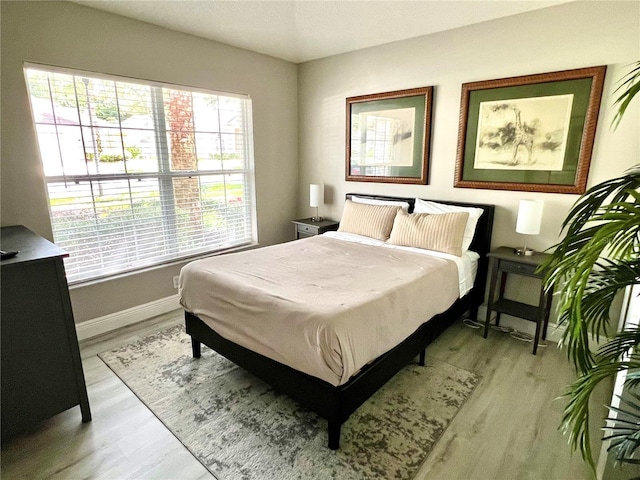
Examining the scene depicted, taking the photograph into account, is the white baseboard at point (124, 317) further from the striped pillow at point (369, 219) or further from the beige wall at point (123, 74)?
the striped pillow at point (369, 219)

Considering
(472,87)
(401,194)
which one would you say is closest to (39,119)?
(401,194)

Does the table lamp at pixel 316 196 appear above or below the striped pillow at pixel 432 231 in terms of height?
above

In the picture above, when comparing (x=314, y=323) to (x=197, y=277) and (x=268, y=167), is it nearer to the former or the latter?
(x=197, y=277)

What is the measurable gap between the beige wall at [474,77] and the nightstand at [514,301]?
0.56 feet

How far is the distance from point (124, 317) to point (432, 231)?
286 centimetres

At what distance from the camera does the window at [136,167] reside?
2.64 meters

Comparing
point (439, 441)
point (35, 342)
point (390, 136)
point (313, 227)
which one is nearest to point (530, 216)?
point (390, 136)

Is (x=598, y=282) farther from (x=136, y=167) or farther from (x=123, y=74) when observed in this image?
(x=123, y=74)

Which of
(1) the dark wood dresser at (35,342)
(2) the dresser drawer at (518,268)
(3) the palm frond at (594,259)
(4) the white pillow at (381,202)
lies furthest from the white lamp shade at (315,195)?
(3) the palm frond at (594,259)

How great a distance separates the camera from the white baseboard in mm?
A: 2878

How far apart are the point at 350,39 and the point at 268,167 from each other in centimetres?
164

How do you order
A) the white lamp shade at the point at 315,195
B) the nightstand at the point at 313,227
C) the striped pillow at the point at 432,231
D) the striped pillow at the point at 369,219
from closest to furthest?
1. the striped pillow at the point at 432,231
2. the striped pillow at the point at 369,219
3. the nightstand at the point at 313,227
4. the white lamp shade at the point at 315,195

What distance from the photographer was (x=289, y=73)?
420cm

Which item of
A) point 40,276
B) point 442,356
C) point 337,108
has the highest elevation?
point 337,108
